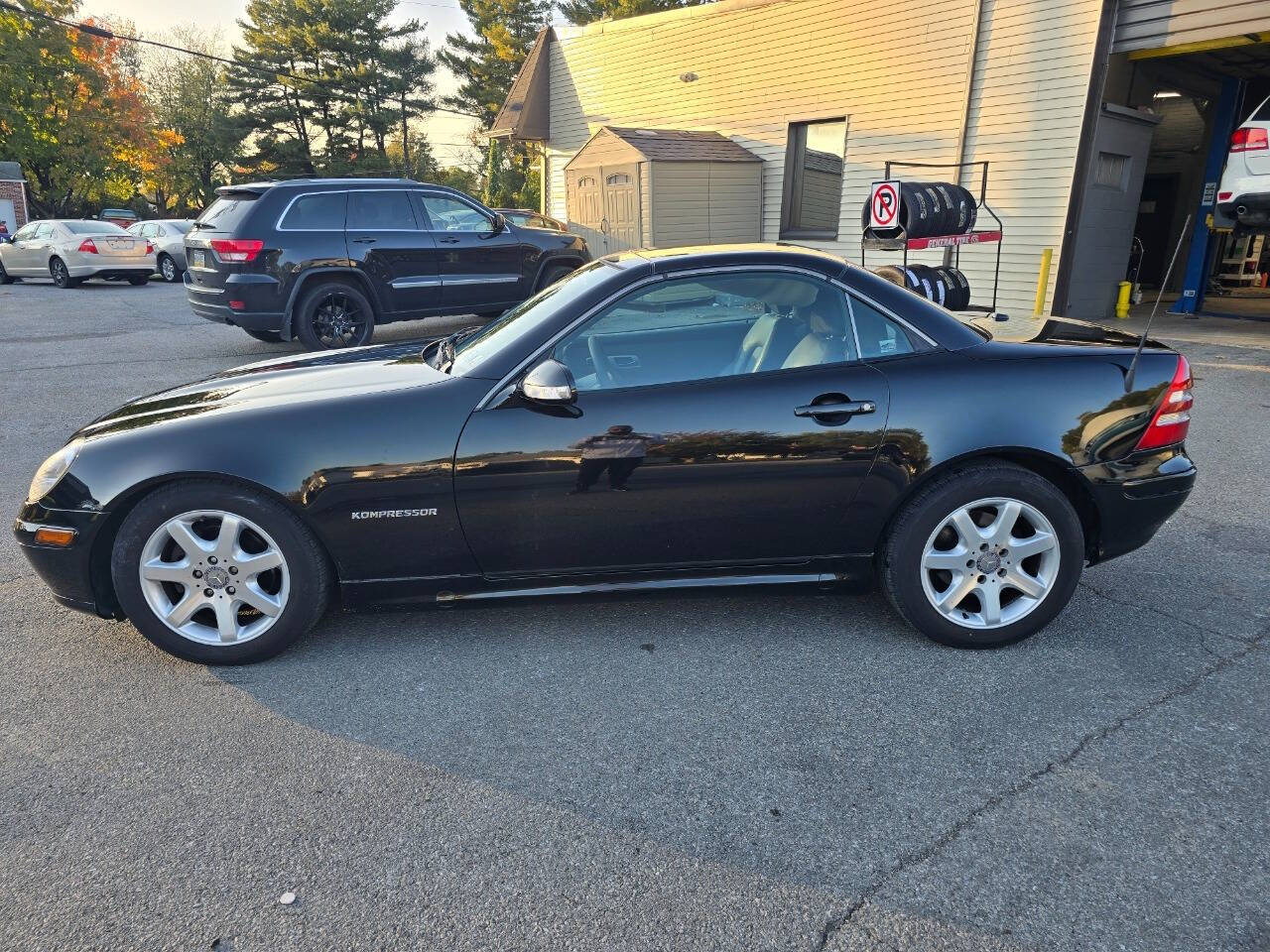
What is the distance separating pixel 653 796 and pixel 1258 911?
151 cm

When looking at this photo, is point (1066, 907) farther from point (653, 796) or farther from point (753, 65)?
point (753, 65)

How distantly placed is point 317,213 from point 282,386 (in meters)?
6.25

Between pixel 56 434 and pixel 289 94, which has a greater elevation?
pixel 289 94

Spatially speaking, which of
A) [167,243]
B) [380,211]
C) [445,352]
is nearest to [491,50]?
[167,243]

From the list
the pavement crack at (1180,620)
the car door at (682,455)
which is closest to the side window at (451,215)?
the car door at (682,455)

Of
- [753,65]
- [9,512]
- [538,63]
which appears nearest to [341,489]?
[9,512]

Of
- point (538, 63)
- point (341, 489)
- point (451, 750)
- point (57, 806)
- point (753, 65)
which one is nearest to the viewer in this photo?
point (57, 806)

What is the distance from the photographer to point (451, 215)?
31.9ft

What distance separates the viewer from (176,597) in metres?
3.20

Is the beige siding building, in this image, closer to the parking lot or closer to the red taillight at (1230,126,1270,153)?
the red taillight at (1230,126,1270,153)

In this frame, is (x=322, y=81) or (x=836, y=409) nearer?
(x=836, y=409)

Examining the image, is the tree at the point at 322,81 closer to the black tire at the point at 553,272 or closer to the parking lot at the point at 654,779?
the black tire at the point at 553,272

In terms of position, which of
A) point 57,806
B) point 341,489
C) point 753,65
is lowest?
point 57,806

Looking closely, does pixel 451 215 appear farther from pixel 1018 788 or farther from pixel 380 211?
pixel 1018 788
